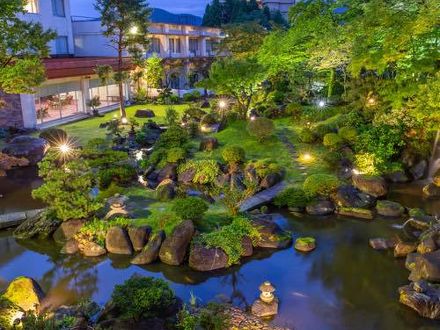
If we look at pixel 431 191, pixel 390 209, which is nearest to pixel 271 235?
pixel 390 209

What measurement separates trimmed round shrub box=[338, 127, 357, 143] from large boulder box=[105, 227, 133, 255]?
13.1 metres

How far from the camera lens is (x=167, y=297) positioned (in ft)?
32.1

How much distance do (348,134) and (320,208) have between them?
6753mm

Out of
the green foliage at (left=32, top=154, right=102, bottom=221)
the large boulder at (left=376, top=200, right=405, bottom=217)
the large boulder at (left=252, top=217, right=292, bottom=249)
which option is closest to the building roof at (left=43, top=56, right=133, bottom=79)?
the green foliage at (left=32, top=154, right=102, bottom=221)

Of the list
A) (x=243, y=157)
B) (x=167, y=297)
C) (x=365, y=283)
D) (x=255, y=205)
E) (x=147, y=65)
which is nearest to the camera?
(x=167, y=297)

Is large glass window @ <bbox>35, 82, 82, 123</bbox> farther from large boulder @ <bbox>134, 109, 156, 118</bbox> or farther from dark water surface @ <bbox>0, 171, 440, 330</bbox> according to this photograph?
dark water surface @ <bbox>0, 171, 440, 330</bbox>

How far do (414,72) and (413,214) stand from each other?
692 cm

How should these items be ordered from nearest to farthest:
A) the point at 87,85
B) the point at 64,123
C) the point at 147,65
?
the point at 64,123, the point at 87,85, the point at 147,65

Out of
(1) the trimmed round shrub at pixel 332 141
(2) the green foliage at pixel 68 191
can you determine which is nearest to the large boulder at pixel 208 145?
(1) the trimmed round shrub at pixel 332 141

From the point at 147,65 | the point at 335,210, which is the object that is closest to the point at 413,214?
the point at 335,210

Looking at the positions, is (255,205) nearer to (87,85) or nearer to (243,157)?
(243,157)

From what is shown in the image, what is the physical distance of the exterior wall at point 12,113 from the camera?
30016 mm

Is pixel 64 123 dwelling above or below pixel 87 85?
below

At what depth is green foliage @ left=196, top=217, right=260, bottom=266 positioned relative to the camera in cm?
1262
